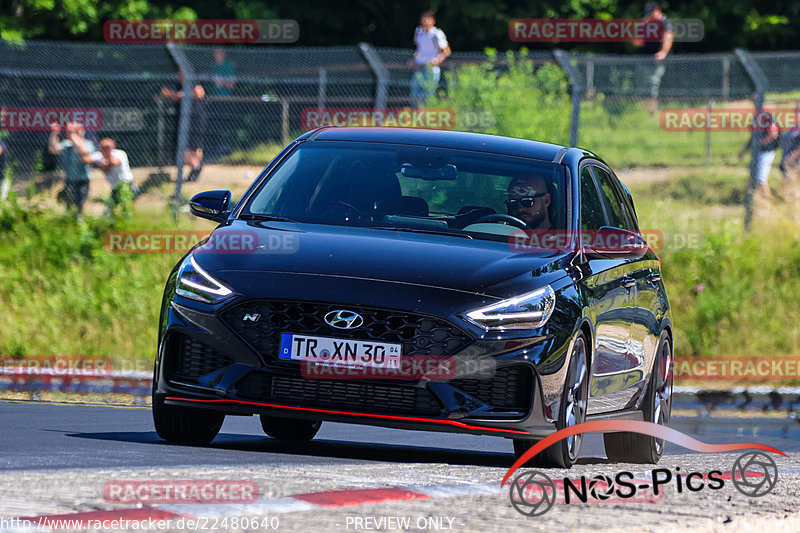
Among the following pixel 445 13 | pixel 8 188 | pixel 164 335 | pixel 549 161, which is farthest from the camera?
pixel 445 13

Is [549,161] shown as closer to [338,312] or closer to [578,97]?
[338,312]

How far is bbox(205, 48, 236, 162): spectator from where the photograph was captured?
1906cm

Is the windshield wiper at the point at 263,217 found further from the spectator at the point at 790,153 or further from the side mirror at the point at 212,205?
the spectator at the point at 790,153

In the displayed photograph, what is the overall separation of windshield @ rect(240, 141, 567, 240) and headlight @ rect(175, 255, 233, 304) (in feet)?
2.81

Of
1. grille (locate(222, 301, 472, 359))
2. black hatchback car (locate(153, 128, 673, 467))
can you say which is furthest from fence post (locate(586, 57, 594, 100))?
grille (locate(222, 301, 472, 359))

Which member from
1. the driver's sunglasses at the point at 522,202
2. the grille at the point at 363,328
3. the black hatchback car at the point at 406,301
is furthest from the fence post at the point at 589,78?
the grille at the point at 363,328

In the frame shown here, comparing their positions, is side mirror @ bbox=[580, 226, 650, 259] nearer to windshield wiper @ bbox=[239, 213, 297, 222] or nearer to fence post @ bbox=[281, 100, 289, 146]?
windshield wiper @ bbox=[239, 213, 297, 222]

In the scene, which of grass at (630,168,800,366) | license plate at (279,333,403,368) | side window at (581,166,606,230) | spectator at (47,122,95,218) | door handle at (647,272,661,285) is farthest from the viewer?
spectator at (47,122,95,218)

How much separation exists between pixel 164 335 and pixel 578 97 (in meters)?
12.0

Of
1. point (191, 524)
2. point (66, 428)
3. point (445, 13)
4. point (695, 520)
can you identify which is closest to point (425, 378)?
point (695, 520)

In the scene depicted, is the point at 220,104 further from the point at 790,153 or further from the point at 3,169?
the point at 790,153

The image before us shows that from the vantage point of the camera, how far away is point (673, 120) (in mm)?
19625

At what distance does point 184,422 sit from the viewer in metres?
8.07

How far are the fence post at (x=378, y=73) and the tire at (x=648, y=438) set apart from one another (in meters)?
9.55
